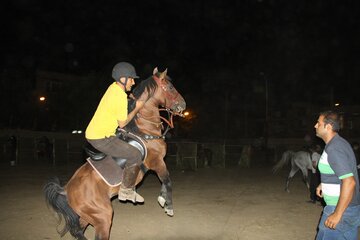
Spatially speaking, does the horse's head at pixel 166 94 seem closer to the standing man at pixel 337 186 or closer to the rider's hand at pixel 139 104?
the rider's hand at pixel 139 104

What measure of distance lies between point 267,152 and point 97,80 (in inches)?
811

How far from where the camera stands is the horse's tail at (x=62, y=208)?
15.3 feet

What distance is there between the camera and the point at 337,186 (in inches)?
139

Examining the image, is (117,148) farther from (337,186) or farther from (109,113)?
(337,186)

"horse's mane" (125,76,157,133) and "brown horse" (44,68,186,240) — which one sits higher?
"horse's mane" (125,76,157,133)

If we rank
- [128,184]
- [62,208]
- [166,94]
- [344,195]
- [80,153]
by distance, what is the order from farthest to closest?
[80,153] < [166,94] < [128,184] < [62,208] < [344,195]

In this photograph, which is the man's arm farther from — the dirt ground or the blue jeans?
the dirt ground

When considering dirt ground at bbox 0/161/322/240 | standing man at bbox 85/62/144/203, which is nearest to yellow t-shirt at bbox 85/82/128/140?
standing man at bbox 85/62/144/203

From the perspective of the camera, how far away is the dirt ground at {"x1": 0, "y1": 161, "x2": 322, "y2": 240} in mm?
6512

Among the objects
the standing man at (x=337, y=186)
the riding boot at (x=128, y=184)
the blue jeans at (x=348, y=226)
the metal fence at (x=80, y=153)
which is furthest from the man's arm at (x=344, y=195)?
the metal fence at (x=80, y=153)

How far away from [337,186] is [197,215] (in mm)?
4826

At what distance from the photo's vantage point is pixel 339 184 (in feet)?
11.6

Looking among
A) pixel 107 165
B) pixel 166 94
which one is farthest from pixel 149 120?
pixel 107 165

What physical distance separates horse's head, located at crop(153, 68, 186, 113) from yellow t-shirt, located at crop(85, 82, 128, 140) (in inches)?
41.3
